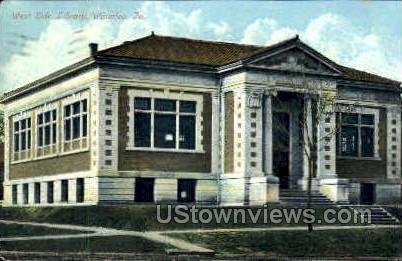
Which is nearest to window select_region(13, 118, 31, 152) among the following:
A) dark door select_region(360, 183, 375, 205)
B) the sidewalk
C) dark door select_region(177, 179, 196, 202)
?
the sidewalk

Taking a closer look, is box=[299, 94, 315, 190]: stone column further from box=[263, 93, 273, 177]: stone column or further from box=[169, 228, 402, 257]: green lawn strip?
box=[169, 228, 402, 257]: green lawn strip

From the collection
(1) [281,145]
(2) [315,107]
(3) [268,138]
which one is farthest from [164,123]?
(2) [315,107]

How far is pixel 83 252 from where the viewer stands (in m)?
24.0

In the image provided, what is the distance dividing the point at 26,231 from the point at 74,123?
20.8 feet

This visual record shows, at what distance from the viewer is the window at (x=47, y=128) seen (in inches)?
1195

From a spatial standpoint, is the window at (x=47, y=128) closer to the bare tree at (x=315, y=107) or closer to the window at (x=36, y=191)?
the window at (x=36, y=191)

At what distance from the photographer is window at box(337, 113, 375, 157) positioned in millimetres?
36481

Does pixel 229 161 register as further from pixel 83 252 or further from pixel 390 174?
pixel 83 252

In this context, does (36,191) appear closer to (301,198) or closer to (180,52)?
(180,52)

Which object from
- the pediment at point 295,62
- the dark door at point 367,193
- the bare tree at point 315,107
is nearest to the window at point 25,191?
the pediment at point 295,62

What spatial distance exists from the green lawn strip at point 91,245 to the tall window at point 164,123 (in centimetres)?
997

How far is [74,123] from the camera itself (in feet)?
101

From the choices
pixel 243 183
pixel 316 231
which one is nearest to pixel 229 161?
pixel 243 183

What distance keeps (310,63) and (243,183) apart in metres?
6.01
